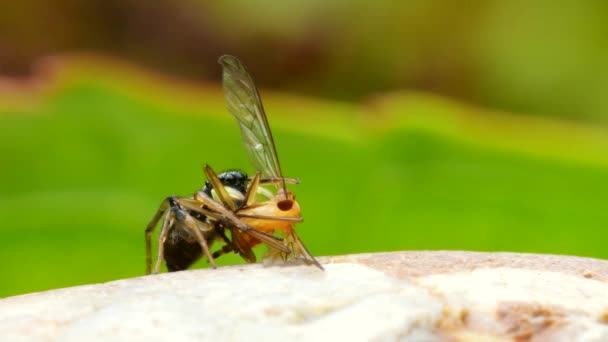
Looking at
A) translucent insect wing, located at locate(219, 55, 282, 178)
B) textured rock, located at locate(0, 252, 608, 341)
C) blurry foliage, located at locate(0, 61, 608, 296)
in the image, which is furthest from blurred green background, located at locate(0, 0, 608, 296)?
textured rock, located at locate(0, 252, 608, 341)

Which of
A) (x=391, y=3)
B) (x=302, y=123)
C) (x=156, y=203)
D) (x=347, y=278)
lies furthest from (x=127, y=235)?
(x=391, y=3)

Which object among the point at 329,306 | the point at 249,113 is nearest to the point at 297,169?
the point at 249,113

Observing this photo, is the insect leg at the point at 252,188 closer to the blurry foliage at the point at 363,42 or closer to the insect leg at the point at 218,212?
the insect leg at the point at 218,212

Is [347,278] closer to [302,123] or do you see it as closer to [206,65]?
[302,123]

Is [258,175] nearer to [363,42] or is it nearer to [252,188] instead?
[252,188]

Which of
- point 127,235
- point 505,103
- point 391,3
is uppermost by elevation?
point 391,3

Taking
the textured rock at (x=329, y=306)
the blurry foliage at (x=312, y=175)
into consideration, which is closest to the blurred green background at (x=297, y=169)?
the blurry foliage at (x=312, y=175)

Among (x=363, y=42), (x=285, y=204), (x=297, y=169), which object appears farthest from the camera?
(x=363, y=42)
